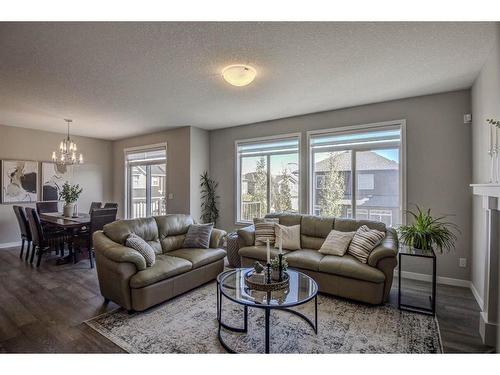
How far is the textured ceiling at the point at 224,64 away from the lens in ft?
7.20

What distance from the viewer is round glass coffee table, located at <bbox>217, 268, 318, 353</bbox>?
2033 mm

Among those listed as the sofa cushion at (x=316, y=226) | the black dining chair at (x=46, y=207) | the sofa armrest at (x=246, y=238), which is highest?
the black dining chair at (x=46, y=207)

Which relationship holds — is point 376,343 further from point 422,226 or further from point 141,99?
point 141,99

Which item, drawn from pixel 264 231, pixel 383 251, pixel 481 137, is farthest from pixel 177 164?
pixel 481 137

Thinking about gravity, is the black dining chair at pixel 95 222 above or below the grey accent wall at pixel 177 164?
below

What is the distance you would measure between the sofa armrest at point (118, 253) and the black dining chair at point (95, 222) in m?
1.49

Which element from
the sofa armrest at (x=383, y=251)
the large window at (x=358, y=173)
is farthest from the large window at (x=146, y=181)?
the sofa armrest at (x=383, y=251)

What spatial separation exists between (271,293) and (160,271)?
1381mm

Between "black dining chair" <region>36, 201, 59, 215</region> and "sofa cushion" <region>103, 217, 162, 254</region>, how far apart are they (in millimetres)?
3502

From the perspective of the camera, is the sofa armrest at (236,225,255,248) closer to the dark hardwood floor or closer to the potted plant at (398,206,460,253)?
the dark hardwood floor

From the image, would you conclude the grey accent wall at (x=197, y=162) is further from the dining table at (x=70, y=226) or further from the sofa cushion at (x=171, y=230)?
the dining table at (x=70, y=226)

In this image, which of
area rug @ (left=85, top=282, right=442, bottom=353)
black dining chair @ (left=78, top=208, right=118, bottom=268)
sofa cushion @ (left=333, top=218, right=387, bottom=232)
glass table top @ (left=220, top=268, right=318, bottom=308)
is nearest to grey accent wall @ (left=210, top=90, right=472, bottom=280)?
sofa cushion @ (left=333, top=218, right=387, bottom=232)
